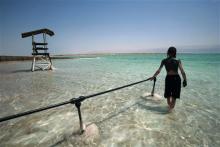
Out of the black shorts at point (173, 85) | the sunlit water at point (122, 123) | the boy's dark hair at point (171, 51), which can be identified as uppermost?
the boy's dark hair at point (171, 51)

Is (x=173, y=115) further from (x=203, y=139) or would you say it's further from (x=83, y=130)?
(x=83, y=130)

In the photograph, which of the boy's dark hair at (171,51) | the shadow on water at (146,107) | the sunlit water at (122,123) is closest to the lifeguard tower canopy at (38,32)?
the sunlit water at (122,123)

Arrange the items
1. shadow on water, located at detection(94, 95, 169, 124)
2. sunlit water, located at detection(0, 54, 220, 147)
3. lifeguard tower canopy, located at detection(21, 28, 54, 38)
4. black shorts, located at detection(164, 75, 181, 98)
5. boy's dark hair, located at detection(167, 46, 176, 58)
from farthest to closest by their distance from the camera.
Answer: lifeguard tower canopy, located at detection(21, 28, 54, 38) < shadow on water, located at detection(94, 95, 169, 124) < black shorts, located at detection(164, 75, 181, 98) < boy's dark hair, located at detection(167, 46, 176, 58) < sunlit water, located at detection(0, 54, 220, 147)

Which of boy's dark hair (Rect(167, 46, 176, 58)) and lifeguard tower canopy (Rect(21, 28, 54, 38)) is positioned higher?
lifeguard tower canopy (Rect(21, 28, 54, 38))

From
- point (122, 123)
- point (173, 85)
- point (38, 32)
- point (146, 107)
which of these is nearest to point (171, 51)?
point (173, 85)

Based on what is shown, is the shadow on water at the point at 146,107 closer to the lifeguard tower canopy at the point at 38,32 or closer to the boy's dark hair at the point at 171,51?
the boy's dark hair at the point at 171,51

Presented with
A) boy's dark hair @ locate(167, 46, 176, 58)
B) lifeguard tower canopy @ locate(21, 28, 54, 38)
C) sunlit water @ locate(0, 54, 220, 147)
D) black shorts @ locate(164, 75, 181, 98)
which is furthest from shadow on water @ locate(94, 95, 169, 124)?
lifeguard tower canopy @ locate(21, 28, 54, 38)

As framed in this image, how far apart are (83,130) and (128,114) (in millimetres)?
1791

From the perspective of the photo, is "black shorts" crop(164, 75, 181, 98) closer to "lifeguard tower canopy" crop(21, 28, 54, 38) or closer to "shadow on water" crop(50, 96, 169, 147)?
"shadow on water" crop(50, 96, 169, 147)

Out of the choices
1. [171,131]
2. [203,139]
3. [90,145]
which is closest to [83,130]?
[90,145]

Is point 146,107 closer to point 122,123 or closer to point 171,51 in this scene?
point 122,123

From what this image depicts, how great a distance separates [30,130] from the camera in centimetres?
394

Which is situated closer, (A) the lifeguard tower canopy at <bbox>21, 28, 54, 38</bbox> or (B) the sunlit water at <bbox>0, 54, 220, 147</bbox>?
(B) the sunlit water at <bbox>0, 54, 220, 147</bbox>

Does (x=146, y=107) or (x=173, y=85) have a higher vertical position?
(x=173, y=85)
